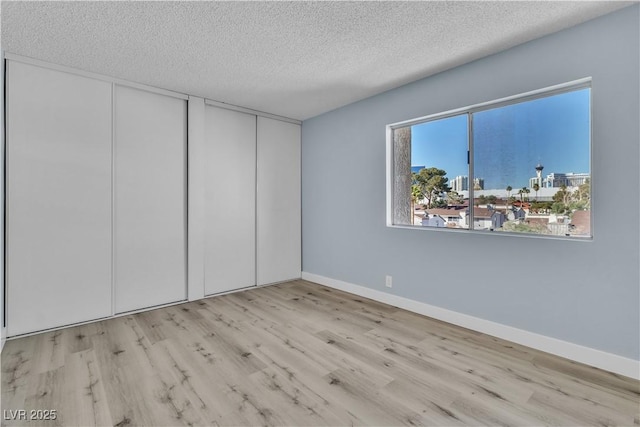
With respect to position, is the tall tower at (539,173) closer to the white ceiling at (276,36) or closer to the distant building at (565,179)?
the distant building at (565,179)

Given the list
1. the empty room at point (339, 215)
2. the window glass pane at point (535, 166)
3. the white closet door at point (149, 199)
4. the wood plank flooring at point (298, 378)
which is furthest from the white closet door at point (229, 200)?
the window glass pane at point (535, 166)

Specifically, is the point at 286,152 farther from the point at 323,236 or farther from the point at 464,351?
the point at 464,351

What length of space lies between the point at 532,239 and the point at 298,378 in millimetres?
2116

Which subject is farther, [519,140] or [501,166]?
[501,166]

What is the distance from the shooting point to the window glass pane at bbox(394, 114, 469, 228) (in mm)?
3035

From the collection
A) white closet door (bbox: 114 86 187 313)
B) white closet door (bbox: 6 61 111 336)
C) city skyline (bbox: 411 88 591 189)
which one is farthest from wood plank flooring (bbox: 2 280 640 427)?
city skyline (bbox: 411 88 591 189)

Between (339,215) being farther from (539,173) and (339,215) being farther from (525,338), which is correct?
(525,338)

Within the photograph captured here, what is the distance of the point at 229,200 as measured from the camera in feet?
13.3

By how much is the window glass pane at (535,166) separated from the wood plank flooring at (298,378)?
1.07 m

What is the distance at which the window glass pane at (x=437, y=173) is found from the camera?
3.04 m

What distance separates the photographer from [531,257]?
2.46 metres

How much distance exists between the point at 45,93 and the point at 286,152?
274 centimetres

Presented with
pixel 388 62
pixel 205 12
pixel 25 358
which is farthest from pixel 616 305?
pixel 25 358

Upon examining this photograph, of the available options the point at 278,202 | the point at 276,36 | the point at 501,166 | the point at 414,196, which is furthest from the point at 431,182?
the point at 278,202
